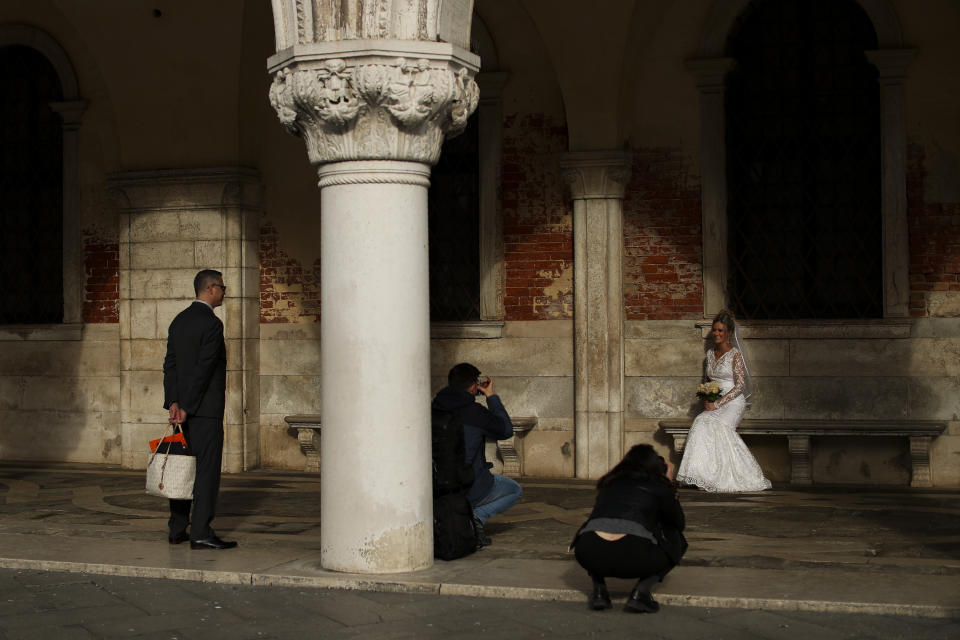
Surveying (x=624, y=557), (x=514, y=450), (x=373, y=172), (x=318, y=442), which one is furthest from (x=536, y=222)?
(x=624, y=557)

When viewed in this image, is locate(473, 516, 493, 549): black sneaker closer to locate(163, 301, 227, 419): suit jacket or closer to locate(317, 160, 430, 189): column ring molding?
locate(163, 301, 227, 419): suit jacket

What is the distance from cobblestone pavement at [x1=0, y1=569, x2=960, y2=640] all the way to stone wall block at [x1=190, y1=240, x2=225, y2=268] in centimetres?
598

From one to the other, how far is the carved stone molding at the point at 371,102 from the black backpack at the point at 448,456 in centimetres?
150

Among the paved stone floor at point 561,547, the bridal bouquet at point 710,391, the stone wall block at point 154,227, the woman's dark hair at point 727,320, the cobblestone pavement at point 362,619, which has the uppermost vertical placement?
the stone wall block at point 154,227

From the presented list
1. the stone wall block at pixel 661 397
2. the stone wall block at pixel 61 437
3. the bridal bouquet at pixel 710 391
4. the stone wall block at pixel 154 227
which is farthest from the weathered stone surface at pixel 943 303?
the stone wall block at pixel 61 437

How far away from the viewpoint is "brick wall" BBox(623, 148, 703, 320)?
11625 mm

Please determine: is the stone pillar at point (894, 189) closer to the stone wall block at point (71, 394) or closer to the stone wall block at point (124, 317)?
the stone wall block at point (124, 317)

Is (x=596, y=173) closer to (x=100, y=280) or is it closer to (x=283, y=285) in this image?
(x=283, y=285)

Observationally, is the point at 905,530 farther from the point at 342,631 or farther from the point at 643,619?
the point at 342,631

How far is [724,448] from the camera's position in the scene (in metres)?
10.8

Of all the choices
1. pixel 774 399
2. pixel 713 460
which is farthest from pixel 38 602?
pixel 774 399

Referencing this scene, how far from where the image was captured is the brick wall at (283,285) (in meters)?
12.7

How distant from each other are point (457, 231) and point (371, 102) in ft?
18.2

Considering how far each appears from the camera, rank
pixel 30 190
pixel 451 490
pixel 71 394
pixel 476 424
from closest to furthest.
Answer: pixel 451 490, pixel 476 424, pixel 71 394, pixel 30 190
